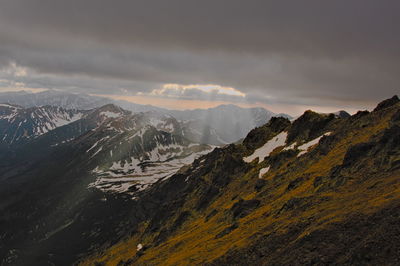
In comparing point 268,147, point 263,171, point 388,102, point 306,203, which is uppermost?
point 388,102

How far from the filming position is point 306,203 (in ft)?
193

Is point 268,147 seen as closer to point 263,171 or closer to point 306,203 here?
point 263,171

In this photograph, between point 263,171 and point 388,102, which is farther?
point 263,171

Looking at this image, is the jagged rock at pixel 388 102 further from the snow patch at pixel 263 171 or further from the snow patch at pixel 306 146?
the snow patch at pixel 263 171

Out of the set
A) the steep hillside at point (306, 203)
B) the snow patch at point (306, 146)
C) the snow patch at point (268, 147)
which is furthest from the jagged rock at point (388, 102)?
the snow patch at point (268, 147)

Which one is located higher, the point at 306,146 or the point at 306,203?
the point at 306,146

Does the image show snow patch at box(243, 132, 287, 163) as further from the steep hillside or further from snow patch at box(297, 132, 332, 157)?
snow patch at box(297, 132, 332, 157)

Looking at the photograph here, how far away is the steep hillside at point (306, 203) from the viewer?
39.3 meters

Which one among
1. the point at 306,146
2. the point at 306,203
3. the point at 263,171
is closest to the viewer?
the point at 306,203

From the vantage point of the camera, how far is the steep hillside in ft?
129

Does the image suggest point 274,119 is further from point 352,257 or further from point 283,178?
point 352,257

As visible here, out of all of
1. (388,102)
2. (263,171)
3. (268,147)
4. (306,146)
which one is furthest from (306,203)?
(268,147)

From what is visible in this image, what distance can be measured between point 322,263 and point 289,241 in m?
9.79

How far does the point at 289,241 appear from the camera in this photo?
47.0m
